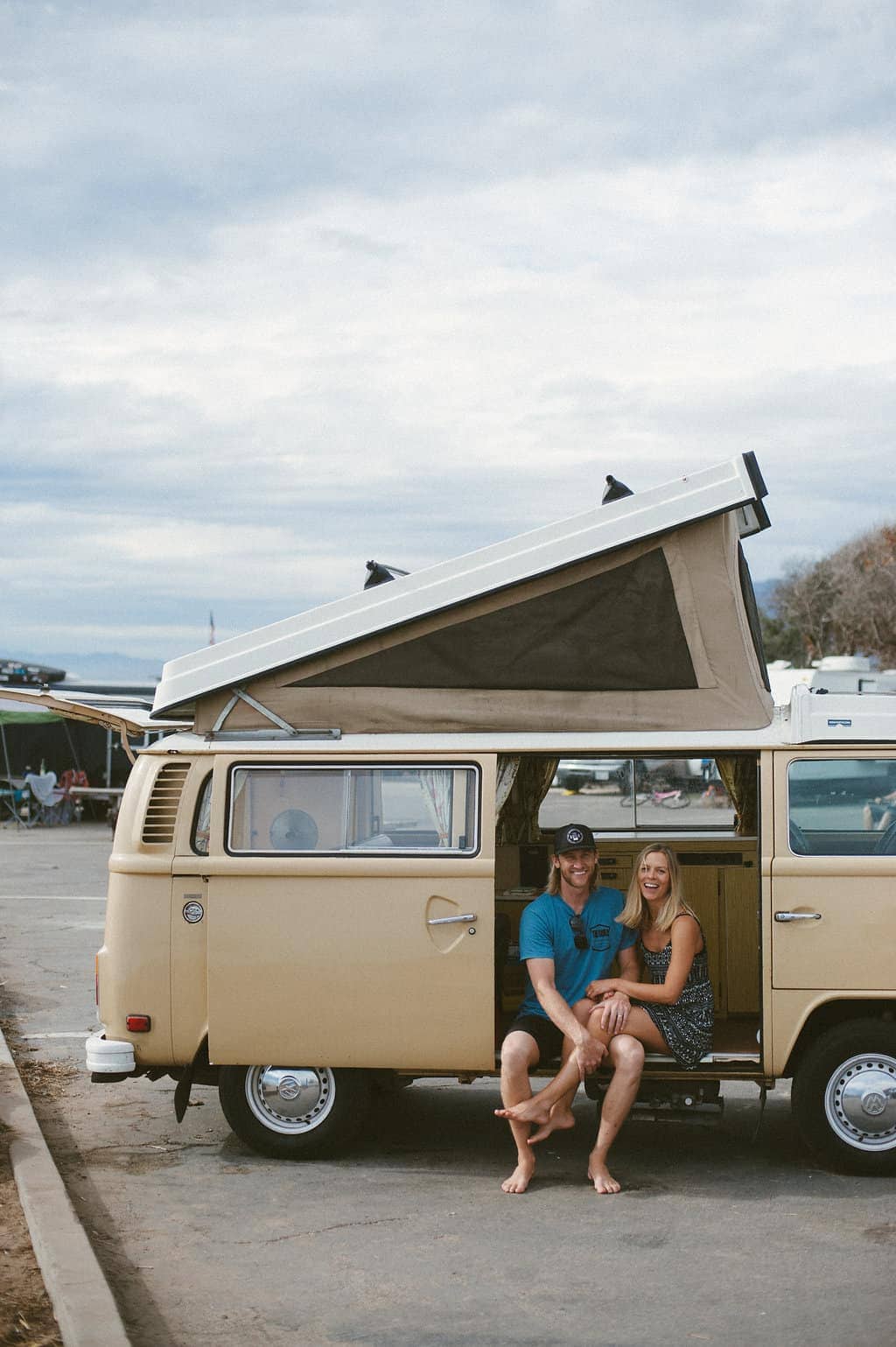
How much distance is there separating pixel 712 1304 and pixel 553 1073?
1750 mm

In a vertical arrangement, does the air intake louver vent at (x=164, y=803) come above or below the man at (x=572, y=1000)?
above

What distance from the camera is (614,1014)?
681cm

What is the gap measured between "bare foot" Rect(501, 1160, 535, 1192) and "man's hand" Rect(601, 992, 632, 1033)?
713 mm

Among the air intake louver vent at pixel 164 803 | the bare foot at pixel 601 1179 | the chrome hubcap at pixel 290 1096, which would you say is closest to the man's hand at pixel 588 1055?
the bare foot at pixel 601 1179

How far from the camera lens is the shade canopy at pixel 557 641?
699cm

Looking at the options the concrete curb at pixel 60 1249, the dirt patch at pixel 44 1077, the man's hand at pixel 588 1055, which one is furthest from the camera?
the dirt patch at pixel 44 1077

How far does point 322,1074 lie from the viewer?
713 cm

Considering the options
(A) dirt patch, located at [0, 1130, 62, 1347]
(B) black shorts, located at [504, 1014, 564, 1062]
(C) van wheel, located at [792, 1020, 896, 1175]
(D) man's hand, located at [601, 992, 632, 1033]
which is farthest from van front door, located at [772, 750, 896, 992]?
(A) dirt patch, located at [0, 1130, 62, 1347]

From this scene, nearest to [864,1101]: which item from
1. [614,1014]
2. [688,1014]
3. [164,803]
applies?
[688,1014]

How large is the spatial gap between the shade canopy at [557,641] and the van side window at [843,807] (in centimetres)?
35

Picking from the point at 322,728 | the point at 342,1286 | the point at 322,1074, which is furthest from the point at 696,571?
the point at 342,1286

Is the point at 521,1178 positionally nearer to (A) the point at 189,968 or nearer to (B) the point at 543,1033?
(B) the point at 543,1033

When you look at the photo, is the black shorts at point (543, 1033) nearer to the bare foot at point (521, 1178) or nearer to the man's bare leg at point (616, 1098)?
the man's bare leg at point (616, 1098)

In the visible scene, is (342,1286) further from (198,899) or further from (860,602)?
(860,602)
